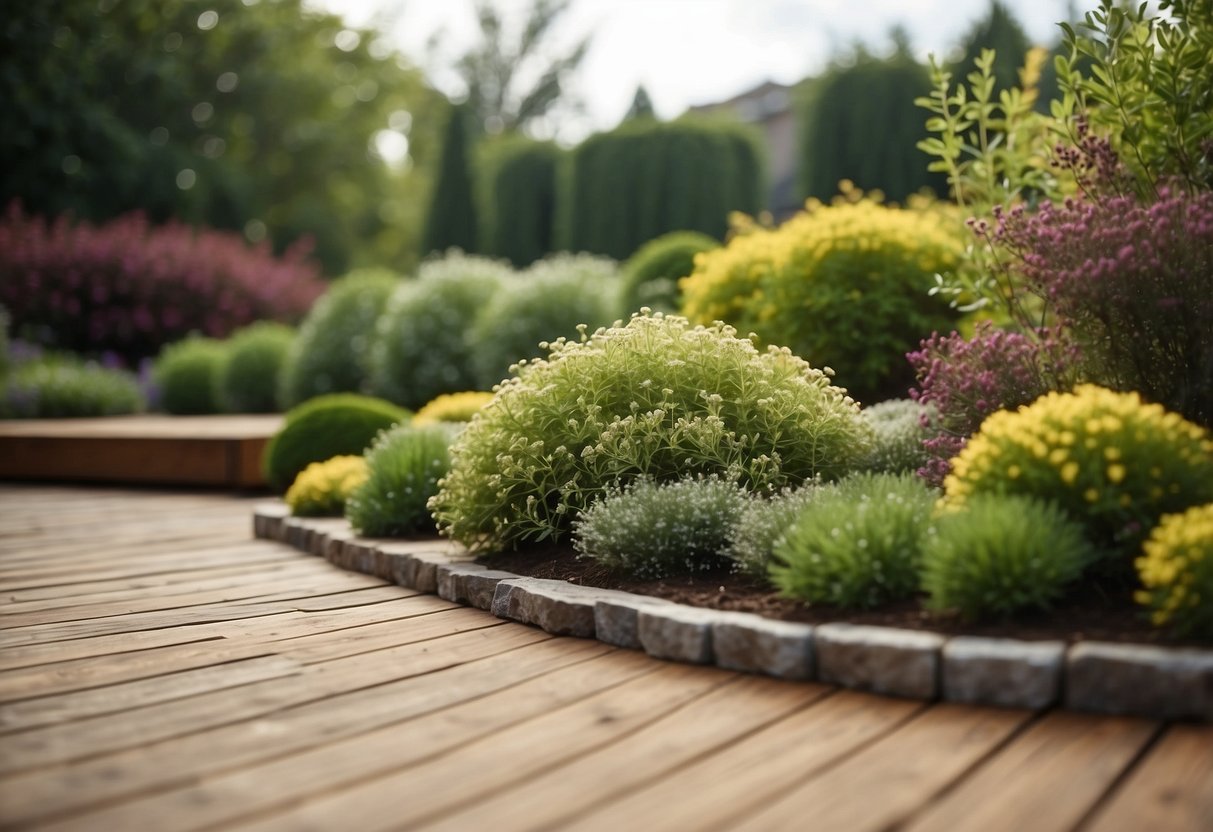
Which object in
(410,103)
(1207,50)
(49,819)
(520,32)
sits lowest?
(49,819)

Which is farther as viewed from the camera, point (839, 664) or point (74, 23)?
point (74, 23)

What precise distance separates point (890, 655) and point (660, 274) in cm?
526

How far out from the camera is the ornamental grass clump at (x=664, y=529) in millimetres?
3109

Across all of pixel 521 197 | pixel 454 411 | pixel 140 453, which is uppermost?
pixel 521 197

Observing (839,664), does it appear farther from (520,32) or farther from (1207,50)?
(520,32)

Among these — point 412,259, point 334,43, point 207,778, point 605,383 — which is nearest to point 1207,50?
point 605,383

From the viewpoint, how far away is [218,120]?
21.3m

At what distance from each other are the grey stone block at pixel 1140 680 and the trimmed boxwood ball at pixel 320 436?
4.37 m

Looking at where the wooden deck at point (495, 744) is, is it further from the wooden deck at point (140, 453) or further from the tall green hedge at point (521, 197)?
the tall green hedge at point (521, 197)

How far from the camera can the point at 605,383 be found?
3668 millimetres

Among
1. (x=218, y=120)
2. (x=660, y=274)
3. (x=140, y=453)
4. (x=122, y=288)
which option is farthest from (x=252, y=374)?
(x=218, y=120)

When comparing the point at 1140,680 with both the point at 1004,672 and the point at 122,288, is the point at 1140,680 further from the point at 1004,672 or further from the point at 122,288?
the point at 122,288

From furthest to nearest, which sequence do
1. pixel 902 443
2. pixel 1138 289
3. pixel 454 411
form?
pixel 454 411, pixel 902 443, pixel 1138 289

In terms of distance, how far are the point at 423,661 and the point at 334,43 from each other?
79.3 ft
